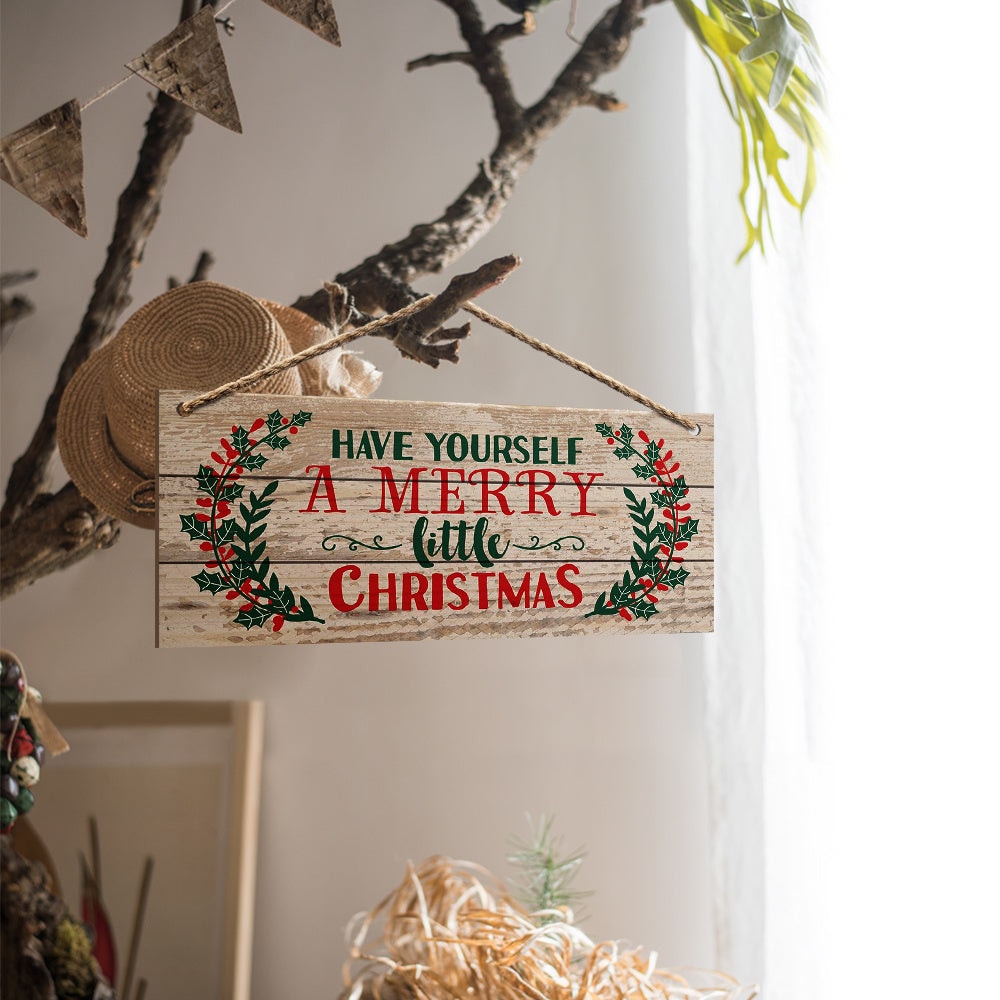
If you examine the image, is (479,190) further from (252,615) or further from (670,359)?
(252,615)

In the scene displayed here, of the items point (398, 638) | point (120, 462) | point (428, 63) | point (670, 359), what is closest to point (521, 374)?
point (670, 359)

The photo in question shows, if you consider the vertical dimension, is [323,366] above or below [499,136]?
below

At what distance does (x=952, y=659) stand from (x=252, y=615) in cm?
69

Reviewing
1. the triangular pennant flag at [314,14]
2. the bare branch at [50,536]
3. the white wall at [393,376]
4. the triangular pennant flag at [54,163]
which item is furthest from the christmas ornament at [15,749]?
the triangular pennant flag at [314,14]

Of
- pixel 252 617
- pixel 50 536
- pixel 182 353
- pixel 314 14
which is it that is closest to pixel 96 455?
pixel 182 353

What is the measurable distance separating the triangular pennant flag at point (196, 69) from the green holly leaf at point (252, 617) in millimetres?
403

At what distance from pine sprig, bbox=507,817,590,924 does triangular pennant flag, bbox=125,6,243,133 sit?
2.94ft

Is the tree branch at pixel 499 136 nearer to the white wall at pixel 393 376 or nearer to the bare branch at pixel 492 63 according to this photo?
the bare branch at pixel 492 63

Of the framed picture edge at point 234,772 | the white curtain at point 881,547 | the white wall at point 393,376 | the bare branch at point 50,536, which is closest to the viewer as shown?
the white curtain at point 881,547

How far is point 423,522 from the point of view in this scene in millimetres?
695

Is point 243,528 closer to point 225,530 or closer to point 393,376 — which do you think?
point 225,530

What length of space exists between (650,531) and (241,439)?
34cm

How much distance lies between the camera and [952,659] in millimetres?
904

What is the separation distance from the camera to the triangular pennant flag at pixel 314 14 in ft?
2.55
